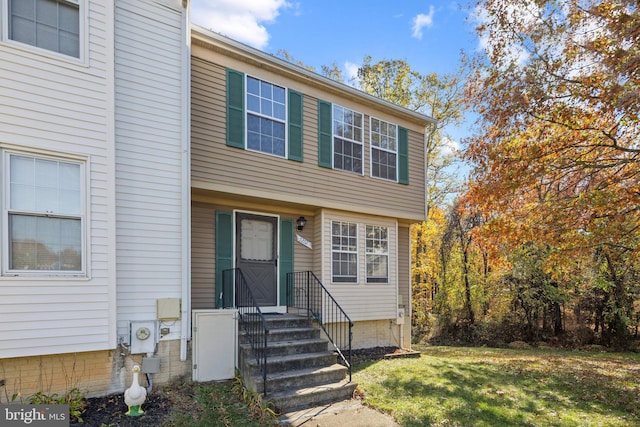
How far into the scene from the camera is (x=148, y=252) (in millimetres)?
5332

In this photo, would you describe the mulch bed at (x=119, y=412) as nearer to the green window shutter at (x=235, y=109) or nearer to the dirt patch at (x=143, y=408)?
the dirt patch at (x=143, y=408)

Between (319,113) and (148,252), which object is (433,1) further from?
(148,252)

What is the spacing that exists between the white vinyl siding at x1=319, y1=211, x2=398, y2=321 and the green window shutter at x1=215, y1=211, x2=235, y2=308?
1.99 m

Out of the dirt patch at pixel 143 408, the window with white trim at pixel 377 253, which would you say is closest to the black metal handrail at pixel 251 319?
the dirt patch at pixel 143 408

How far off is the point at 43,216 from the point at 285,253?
439 centimetres

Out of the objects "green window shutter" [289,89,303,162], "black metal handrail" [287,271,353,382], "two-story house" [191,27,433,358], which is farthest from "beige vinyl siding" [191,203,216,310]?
"green window shutter" [289,89,303,162]

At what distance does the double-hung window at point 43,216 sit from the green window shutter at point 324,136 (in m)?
4.58

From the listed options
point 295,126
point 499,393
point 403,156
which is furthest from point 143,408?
point 403,156

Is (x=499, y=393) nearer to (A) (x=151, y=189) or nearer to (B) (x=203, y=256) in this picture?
(B) (x=203, y=256)

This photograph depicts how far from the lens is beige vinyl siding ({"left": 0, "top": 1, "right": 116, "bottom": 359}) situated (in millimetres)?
4277

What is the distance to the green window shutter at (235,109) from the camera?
22.5 feet

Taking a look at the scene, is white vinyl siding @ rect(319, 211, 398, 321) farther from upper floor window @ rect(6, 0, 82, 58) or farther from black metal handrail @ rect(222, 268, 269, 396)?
upper floor window @ rect(6, 0, 82, 58)

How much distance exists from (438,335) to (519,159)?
11.1 m

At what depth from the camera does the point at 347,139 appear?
8.58 meters
